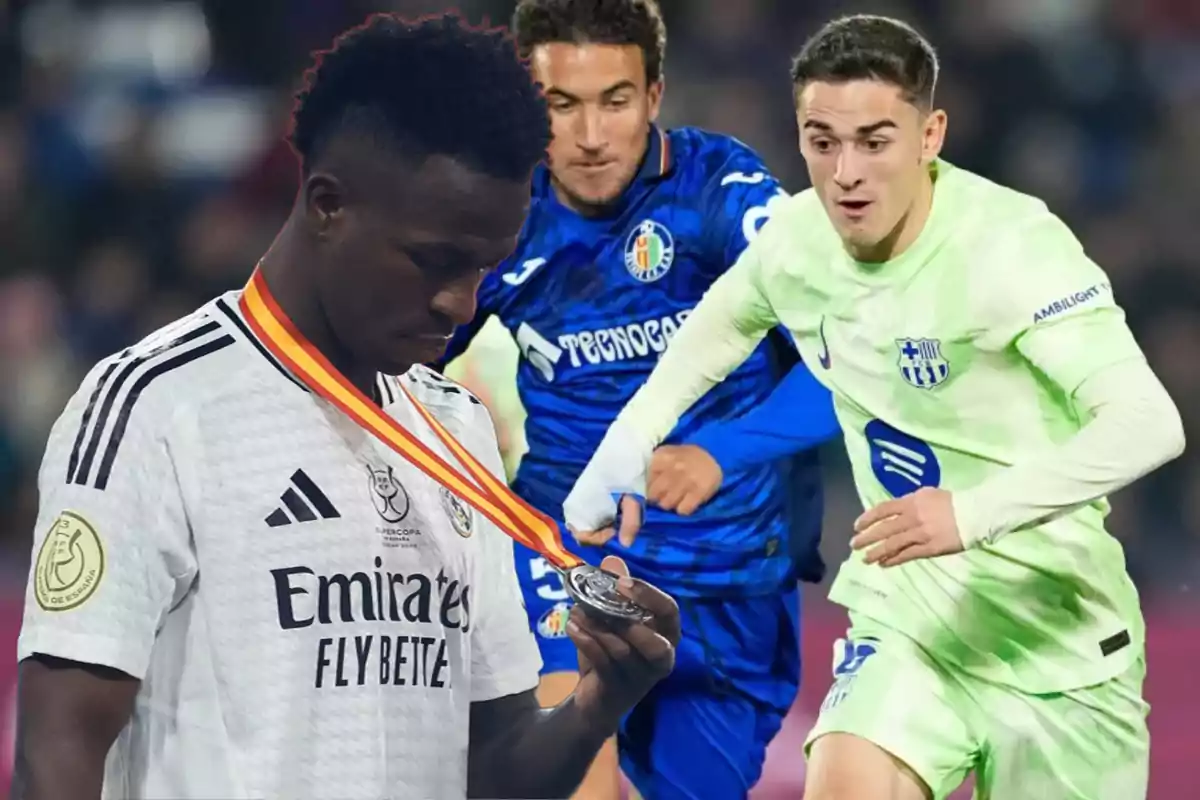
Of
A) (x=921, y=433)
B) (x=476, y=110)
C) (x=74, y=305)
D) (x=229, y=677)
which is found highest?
(x=74, y=305)

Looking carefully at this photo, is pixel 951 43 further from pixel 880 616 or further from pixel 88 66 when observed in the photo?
pixel 880 616

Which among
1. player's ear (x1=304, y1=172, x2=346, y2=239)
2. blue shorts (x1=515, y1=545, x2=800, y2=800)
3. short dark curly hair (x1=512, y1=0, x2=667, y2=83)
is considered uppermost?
short dark curly hair (x1=512, y1=0, x2=667, y2=83)

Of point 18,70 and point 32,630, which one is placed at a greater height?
point 18,70

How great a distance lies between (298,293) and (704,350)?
1.74 meters

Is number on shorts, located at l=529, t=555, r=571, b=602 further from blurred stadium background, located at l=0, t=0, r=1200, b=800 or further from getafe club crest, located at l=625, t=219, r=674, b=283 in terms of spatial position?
blurred stadium background, located at l=0, t=0, r=1200, b=800

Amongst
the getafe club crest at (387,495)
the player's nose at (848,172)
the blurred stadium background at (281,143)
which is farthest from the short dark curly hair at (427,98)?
the blurred stadium background at (281,143)

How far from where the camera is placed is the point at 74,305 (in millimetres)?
8023

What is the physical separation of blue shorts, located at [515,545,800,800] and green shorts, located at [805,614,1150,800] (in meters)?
0.90

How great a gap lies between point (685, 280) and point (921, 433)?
0.89 meters

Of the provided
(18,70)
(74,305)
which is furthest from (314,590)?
(18,70)

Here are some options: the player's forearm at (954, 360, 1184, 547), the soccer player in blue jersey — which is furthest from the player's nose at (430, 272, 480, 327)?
the soccer player in blue jersey

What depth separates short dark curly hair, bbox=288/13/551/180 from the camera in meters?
2.22

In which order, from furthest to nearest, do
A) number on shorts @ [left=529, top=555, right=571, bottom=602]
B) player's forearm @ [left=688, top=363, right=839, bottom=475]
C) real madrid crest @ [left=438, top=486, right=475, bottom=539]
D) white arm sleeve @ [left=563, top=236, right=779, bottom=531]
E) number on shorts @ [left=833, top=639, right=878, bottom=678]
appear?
number on shorts @ [left=529, top=555, right=571, bottom=602] → player's forearm @ [left=688, top=363, right=839, bottom=475] → white arm sleeve @ [left=563, top=236, right=779, bottom=531] → number on shorts @ [left=833, top=639, right=878, bottom=678] → real madrid crest @ [left=438, top=486, right=475, bottom=539]

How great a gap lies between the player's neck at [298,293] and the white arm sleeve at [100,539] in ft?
0.71
